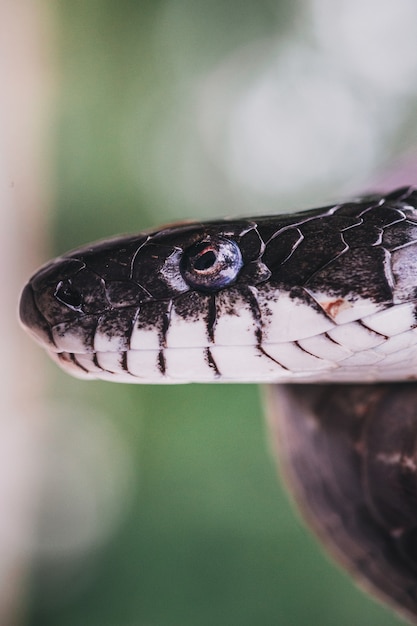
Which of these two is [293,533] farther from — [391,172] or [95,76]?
[391,172]

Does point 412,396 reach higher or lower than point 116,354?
lower

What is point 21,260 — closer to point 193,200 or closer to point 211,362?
point 193,200

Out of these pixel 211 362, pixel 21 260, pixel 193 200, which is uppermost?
pixel 211 362

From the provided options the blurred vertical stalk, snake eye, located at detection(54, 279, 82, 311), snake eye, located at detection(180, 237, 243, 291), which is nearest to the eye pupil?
snake eye, located at detection(180, 237, 243, 291)

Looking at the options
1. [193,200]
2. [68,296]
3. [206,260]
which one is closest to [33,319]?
[68,296]

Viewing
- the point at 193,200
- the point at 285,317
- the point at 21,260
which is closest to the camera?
the point at 285,317

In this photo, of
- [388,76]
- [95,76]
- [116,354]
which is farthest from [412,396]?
[95,76]
